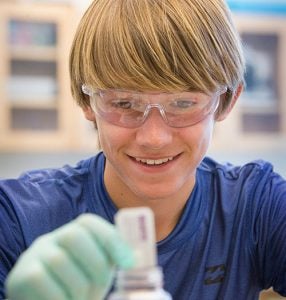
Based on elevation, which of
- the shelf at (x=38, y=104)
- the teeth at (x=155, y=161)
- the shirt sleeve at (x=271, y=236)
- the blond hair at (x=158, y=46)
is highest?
the blond hair at (x=158, y=46)

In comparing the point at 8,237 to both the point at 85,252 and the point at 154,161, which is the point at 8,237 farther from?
the point at 85,252

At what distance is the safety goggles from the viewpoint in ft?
3.48

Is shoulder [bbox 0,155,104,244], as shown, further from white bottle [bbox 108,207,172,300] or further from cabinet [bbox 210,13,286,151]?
cabinet [bbox 210,13,286,151]

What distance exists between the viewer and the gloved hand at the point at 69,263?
0.67m

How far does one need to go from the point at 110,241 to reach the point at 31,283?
112mm

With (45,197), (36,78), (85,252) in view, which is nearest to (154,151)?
(45,197)

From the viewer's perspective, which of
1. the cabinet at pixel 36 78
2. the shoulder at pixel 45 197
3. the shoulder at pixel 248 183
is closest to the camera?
the shoulder at pixel 45 197

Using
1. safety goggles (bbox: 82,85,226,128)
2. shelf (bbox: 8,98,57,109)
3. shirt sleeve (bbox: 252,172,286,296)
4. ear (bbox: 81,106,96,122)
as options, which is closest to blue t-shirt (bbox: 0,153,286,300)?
shirt sleeve (bbox: 252,172,286,296)

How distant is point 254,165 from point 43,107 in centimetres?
212

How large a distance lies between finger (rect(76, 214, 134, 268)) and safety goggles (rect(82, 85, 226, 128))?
0.41 meters

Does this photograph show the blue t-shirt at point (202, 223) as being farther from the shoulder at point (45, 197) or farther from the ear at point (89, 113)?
the ear at point (89, 113)

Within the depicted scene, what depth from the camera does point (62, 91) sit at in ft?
10.6

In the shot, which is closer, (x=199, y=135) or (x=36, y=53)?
(x=199, y=135)

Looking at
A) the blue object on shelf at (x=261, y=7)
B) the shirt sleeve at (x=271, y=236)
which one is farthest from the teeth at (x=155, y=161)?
the blue object on shelf at (x=261, y=7)
